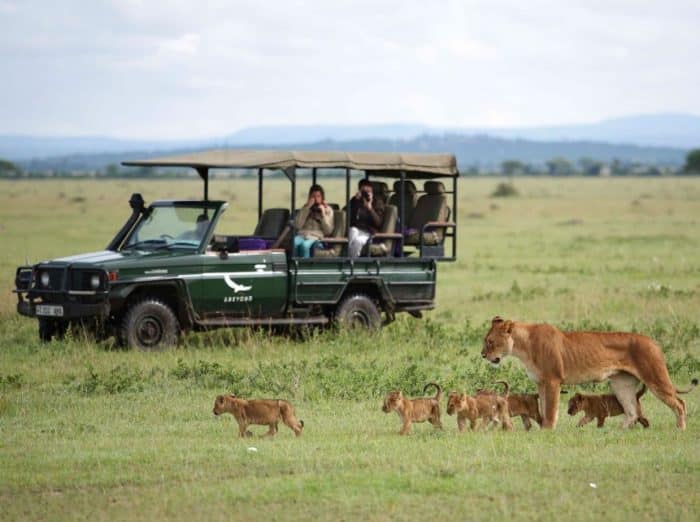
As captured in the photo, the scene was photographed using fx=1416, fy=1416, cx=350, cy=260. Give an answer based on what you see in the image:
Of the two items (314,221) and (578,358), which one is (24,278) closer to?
(314,221)

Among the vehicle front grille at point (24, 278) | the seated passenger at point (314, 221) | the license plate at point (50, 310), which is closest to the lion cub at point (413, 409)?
the license plate at point (50, 310)

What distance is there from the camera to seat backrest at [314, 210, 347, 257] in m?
17.3

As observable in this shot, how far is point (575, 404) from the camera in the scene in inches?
444

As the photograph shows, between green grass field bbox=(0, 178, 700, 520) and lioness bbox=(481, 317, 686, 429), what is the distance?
33cm

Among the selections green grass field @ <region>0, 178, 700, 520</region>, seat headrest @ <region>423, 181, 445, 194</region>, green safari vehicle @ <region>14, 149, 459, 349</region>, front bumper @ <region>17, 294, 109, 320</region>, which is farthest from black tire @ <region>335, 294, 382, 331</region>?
front bumper @ <region>17, 294, 109, 320</region>

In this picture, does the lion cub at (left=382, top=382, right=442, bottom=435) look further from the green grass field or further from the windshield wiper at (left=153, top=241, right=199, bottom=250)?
the windshield wiper at (left=153, top=241, right=199, bottom=250)

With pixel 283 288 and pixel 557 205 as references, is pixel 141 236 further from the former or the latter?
pixel 557 205

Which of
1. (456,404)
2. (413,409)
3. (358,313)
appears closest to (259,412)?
(413,409)

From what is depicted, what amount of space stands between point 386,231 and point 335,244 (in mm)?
746

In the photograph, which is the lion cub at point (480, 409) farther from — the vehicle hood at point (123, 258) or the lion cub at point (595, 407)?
the vehicle hood at point (123, 258)

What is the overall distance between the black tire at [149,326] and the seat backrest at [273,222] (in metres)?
2.18

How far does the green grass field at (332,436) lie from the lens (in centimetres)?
848

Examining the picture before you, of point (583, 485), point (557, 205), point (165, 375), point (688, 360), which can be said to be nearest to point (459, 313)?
point (688, 360)

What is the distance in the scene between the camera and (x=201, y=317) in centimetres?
1638
